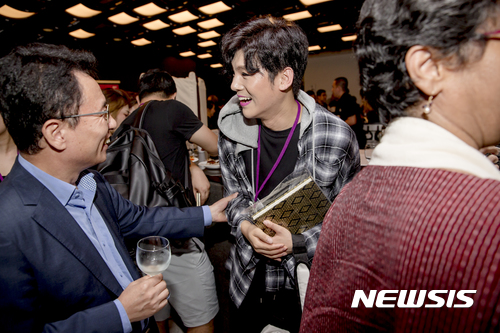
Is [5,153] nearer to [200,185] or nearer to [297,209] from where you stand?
[200,185]

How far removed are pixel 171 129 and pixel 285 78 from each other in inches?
47.9

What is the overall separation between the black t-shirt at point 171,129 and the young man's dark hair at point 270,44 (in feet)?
3.14

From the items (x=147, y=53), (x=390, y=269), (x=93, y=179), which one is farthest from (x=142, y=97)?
(x=147, y=53)

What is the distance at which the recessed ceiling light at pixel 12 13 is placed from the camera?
6.59 meters

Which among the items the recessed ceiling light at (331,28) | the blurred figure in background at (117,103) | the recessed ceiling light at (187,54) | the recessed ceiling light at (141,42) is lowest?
the recessed ceiling light at (187,54)

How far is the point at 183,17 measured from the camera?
8570 mm

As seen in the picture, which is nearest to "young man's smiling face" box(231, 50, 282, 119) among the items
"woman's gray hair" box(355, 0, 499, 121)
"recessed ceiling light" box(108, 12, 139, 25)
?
"woman's gray hair" box(355, 0, 499, 121)

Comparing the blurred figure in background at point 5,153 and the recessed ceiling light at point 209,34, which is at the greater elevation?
the recessed ceiling light at point 209,34

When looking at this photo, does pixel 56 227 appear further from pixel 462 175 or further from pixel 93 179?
pixel 462 175

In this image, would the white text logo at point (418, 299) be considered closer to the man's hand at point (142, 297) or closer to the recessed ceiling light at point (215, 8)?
the man's hand at point (142, 297)

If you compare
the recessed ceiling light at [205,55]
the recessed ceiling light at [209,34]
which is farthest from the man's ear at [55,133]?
the recessed ceiling light at [205,55]

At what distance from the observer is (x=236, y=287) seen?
1710 mm

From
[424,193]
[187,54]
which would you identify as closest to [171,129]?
[424,193]

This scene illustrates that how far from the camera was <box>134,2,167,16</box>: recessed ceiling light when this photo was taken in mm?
7543
